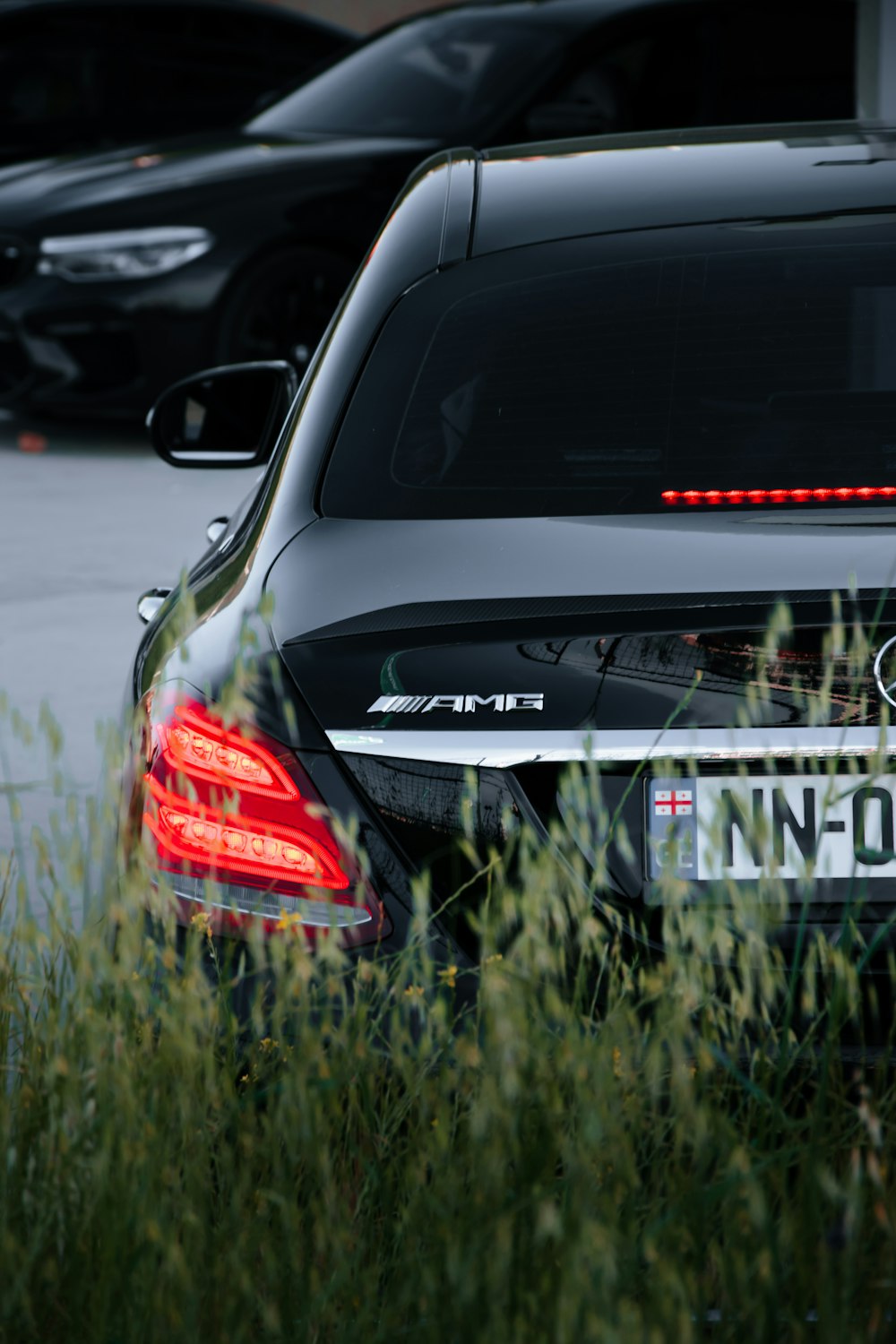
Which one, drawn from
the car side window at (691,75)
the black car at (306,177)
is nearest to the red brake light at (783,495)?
the black car at (306,177)

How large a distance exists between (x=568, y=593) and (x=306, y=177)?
6960 millimetres

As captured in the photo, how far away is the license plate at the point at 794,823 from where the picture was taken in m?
1.89

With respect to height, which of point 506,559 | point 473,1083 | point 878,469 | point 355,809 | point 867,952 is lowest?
point 473,1083

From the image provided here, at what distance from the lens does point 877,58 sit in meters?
7.41

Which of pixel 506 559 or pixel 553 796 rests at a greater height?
pixel 506 559

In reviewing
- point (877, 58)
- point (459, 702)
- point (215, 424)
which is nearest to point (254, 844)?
point (459, 702)

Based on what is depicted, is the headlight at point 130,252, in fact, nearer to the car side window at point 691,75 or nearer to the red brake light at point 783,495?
the car side window at point 691,75

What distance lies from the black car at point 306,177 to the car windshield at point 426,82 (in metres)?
0.01

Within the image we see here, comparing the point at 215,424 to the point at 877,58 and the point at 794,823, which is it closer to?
the point at 794,823

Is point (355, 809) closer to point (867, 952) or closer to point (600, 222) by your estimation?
point (867, 952)

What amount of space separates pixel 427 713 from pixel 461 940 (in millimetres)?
254

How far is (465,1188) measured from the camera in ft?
6.20

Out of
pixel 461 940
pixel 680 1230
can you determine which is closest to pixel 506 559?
pixel 461 940

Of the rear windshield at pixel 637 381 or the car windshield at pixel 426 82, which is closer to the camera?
the rear windshield at pixel 637 381
